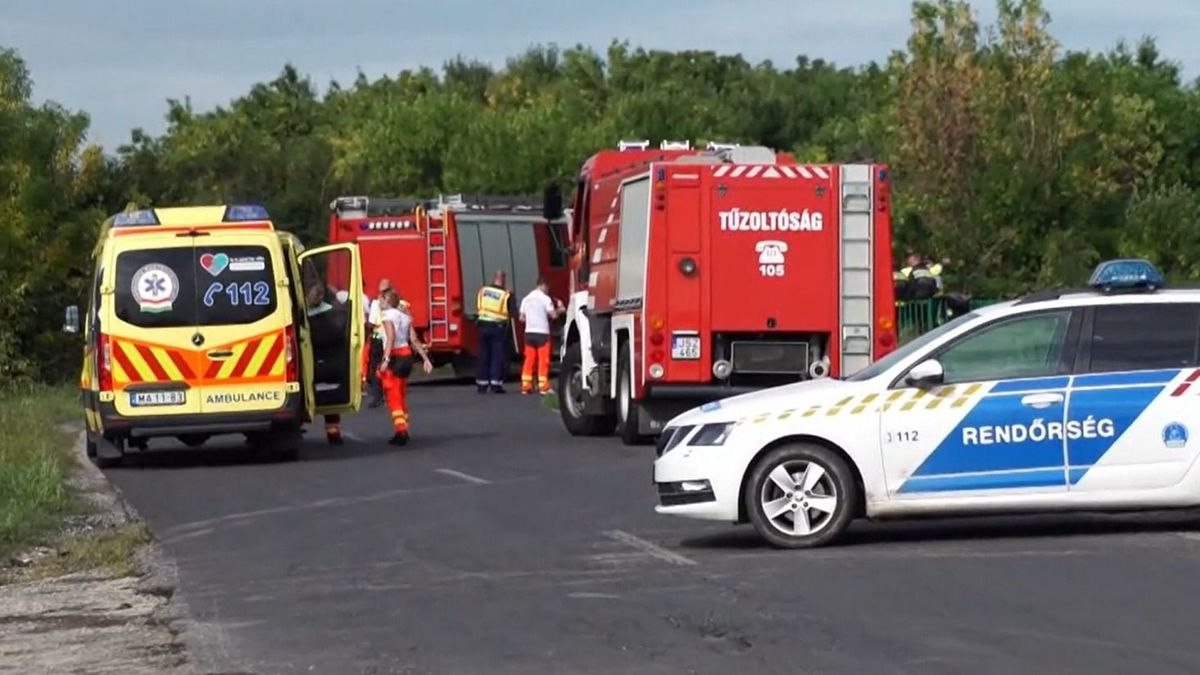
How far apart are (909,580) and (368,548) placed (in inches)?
155

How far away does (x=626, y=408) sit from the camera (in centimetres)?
2219

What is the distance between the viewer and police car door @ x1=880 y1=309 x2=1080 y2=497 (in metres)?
13.0

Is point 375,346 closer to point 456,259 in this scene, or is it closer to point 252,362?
point 252,362

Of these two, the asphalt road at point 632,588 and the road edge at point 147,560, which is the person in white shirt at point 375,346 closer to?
the road edge at point 147,560

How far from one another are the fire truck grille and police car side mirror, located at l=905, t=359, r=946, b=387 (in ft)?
26.6

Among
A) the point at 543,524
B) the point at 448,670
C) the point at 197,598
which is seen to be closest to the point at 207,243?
the point at 543,524

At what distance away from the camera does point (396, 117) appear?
71625mm

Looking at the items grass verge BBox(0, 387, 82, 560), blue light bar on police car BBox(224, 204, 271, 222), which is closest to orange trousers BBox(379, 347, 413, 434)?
blue light bar on police car BBox(224, 204, 271, 222)

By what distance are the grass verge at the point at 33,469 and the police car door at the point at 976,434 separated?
19.6 feet

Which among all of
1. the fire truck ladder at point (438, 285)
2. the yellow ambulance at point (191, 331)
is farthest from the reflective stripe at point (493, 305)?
the yellow ambulance at point (191, 331)

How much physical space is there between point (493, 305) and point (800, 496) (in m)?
21.7

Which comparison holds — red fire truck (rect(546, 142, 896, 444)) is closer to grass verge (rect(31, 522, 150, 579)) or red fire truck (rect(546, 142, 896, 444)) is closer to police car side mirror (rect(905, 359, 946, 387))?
grass verge (rect(31, 522, 150, 579))

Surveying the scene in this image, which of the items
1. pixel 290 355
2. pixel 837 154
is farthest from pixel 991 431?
pixel 837 154

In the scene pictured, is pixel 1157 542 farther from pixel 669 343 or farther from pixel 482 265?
pixel 482 265
